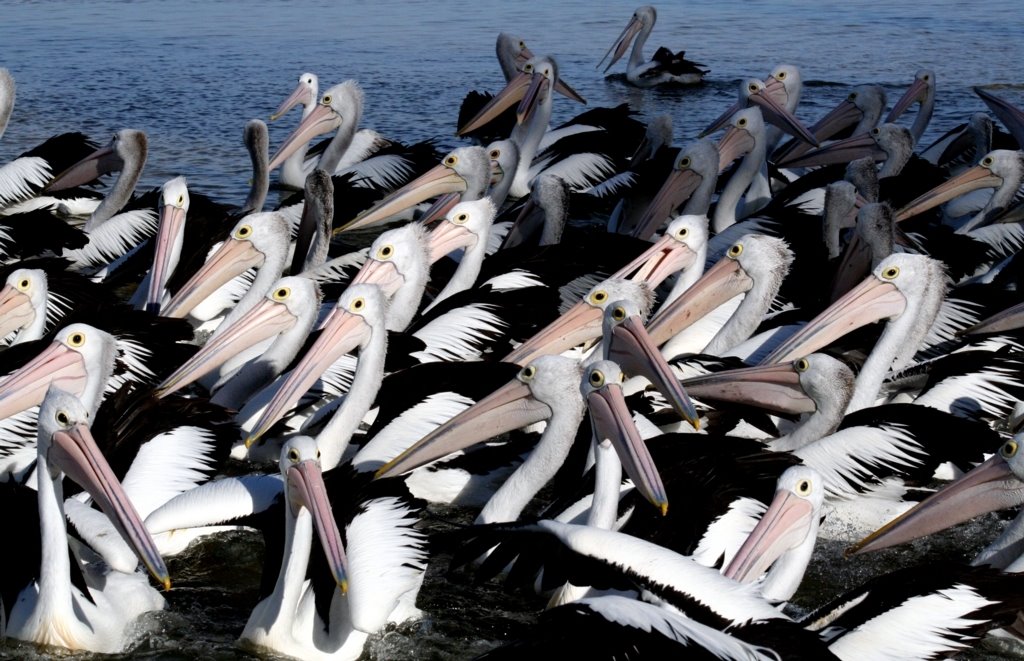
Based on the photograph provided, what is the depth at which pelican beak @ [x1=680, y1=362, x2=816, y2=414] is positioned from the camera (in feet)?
15.7

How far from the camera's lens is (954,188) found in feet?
24.6

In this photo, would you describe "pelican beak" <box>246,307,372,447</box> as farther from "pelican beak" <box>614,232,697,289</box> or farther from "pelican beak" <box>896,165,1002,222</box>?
"pelican beak" <box>896,165,1002,222</box>

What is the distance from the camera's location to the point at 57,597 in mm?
3662

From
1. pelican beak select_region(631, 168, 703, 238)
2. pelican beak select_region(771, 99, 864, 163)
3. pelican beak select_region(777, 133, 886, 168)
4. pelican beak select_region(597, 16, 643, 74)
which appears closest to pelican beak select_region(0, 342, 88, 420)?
pelican beak select_region(631, 168, 703, 238)

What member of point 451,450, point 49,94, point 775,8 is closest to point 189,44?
point 49,94

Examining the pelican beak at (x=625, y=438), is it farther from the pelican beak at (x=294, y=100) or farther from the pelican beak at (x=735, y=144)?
the pelican beak at (x=294, y=100)

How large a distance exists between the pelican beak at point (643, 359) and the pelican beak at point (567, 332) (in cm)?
54

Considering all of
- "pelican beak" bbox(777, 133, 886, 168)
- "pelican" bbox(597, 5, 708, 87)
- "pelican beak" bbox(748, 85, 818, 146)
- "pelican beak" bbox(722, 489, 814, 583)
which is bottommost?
"pelican" bbox(597, 5, 708, 87)

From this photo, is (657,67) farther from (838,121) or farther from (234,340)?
(234,340)

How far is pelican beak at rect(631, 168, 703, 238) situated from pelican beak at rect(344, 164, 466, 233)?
940mm

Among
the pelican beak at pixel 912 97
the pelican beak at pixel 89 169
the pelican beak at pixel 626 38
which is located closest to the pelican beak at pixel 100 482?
the pelican beak at pixel 89 169

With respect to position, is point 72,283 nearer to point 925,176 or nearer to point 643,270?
point 643,270

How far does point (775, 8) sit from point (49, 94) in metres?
8.28

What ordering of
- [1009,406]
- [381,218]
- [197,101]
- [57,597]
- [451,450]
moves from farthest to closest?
[197,101]
[381,218]
[1009,406]
[451,450]
[57,597]
